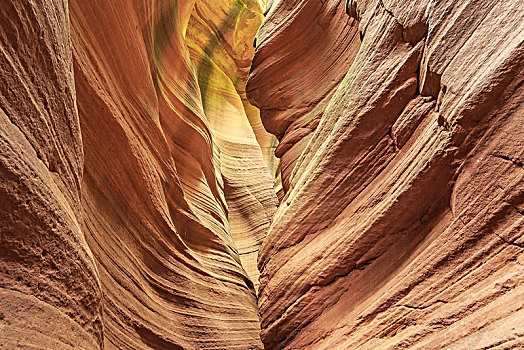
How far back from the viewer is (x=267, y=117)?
7.05 m

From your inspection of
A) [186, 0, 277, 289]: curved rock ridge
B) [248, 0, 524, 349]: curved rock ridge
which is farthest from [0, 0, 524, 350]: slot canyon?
[186, 0, 277, 289]: curved rock ridge

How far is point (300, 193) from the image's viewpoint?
15.3 feet

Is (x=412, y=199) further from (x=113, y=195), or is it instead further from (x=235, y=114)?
(x=235, y=114)

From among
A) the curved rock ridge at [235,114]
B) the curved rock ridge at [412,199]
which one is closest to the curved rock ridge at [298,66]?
the curved rock ridge at [412,199]

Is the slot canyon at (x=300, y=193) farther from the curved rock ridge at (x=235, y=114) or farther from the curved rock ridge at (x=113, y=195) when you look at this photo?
the curved rock ridge at (x=235, y=114)

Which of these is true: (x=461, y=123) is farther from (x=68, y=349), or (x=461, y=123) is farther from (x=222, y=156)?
(x=222, y=156)

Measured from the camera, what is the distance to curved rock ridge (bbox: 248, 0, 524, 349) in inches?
107

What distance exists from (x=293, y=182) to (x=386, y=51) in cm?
207

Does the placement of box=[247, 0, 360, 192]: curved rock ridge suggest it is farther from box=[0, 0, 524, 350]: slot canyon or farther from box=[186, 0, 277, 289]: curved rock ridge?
box=[186, 0, 277, 289]: curved rock ridge

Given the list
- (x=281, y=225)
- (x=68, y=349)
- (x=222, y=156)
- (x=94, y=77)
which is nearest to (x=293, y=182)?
(x=281, y=225)

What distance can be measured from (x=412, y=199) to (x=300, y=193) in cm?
153

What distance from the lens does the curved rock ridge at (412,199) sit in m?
2.71

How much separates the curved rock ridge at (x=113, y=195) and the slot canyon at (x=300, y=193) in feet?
0.05

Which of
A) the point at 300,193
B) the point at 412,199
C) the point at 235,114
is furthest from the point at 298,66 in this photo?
the point at 235,114
